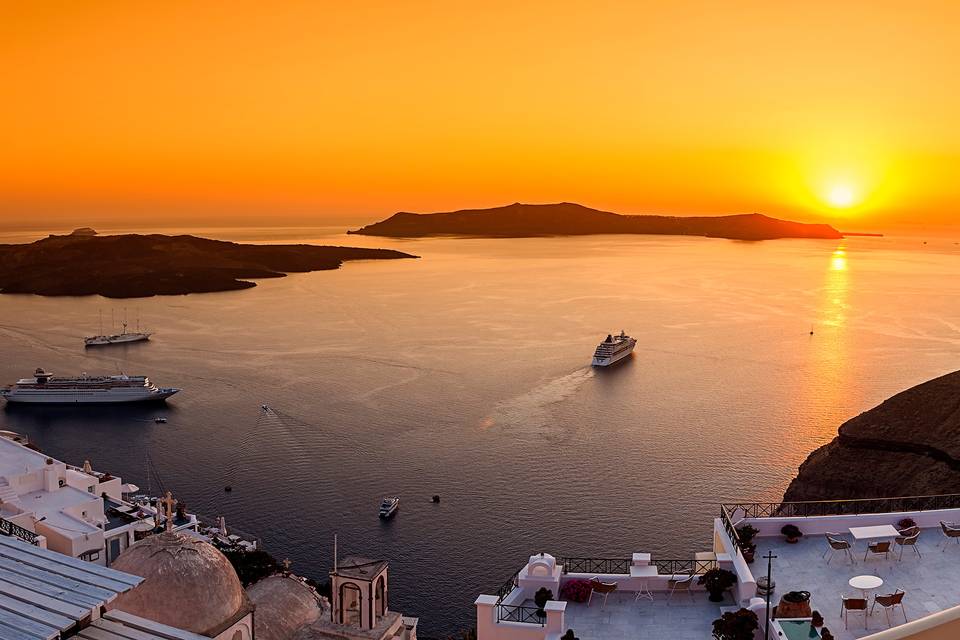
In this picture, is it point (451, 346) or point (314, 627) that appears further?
point (451, 346)

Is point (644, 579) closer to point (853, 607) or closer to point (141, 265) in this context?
point (853, 607)

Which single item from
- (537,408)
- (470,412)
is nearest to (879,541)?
(470,412)

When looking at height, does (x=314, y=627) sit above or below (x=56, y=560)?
below

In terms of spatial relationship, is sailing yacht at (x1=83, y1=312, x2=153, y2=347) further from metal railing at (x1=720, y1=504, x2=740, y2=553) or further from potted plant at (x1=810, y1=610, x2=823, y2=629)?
potted plant at (x1=810, y1=610, x2=823, y2=629)

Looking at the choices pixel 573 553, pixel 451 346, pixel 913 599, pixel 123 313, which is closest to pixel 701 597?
pixel 913 599

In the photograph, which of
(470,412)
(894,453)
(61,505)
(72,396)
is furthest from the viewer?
(72,396)

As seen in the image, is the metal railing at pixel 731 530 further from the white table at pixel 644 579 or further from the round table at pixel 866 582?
the round table at pixel 866 582

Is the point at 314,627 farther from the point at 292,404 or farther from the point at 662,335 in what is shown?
the point at 662,335
